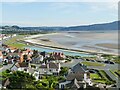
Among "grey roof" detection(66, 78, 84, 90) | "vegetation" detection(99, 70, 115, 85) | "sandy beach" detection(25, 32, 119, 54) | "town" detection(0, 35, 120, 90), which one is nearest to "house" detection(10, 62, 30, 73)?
"town" detection(0, 35, 120, 90)

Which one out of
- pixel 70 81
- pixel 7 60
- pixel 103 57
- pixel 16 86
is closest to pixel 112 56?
pixel 103 57

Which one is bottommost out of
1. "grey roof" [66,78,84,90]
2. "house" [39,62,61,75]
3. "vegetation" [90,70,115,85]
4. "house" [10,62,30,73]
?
"vegetation" [90,70,115,85]

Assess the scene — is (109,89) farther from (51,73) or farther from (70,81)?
(51,73)

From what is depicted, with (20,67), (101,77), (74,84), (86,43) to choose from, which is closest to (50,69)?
(20,67)

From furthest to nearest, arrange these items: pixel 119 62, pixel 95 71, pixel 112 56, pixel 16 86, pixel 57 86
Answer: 1. pixel 112 56
2. pixel 119 62
3. pixel 95 71
4. pixel 57 86
5. pixel 16 86

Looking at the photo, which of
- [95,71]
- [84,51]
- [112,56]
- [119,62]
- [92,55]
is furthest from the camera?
[84,51]

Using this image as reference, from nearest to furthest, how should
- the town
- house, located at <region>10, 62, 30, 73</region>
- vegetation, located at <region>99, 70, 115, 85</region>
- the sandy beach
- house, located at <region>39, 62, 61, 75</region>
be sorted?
the town
vegetation, located at <region>99, 70, 115, 85</region>
house, located at <region>39, 62, 61, 75</region>
house, located at <region>10, 62, 30, 73</region>
the sandy beach

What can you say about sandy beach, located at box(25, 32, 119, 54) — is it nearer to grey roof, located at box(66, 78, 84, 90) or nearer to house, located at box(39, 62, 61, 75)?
house, located at box(39, 62, 61, 75)

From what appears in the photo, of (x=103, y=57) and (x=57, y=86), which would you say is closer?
(x=57, y=86)

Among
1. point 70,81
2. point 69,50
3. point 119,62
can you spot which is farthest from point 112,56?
point 70,81

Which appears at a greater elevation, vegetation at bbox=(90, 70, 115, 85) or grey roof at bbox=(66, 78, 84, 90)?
grey roof at bbox=(66, 78, 84, 90)

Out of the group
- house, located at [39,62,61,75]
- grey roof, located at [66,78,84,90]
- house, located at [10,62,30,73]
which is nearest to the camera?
grey roof, located at [66,78,84,90]
